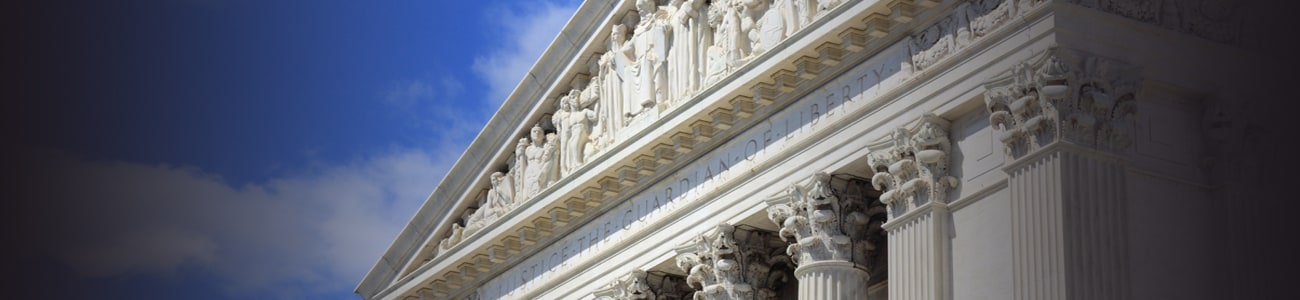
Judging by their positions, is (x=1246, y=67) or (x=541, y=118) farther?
(x=541, y=118)

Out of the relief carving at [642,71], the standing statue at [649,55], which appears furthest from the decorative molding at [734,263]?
the standing statue at [649,55]

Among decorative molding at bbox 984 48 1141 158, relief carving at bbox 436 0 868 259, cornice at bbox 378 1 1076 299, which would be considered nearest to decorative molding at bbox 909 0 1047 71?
cornice at bbox 378 1 1076 299

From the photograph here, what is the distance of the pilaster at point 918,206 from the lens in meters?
23.8

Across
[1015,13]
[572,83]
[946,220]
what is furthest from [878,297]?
[572,83]

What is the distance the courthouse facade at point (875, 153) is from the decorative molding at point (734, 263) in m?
0.04

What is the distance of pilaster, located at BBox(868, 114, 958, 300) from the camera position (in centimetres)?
2381

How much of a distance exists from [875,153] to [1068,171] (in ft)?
11.9

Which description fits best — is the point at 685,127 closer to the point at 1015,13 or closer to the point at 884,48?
the point at 884,48

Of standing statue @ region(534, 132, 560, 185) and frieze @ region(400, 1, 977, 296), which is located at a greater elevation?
standing statue @ region(534, 132, 560, 185)

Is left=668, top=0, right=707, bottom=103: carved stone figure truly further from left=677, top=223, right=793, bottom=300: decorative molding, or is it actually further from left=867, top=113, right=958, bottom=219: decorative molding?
left=867, top=113, right=958, bottom=219: decorative molding

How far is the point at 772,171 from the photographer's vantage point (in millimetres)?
27484

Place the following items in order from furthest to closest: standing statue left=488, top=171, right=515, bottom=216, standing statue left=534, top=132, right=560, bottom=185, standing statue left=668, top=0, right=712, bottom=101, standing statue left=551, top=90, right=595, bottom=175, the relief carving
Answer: standing statue left=488, top=171, right=515, bottom=216 → standing statue left=534, top=132, right=560, bottom=185 → standing statue left=551, top=90, right=595, bottom=175 → standing statue left=668, top=0, right=712, bottom=101 → the relief carving

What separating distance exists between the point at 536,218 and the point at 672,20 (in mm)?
4268

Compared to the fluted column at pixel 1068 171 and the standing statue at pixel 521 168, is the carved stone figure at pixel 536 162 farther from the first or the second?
the fluted column at pixel 1068 171
